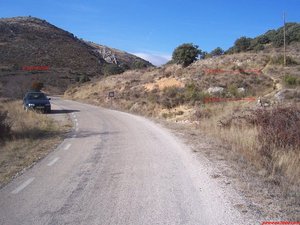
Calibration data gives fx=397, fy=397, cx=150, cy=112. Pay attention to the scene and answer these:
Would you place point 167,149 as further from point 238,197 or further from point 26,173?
point 238,197

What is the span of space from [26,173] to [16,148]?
392 centimetres

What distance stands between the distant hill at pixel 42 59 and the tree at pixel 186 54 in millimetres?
20152

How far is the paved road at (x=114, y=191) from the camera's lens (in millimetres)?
5984

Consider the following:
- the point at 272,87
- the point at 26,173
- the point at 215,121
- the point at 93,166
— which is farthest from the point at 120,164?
the point at 272,87

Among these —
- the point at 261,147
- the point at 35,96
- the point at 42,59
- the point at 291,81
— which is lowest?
the point at 261,147

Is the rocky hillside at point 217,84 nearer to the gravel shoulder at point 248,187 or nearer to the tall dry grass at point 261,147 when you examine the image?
the tall dry grass at point 261,147

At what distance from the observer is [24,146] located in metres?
13.2

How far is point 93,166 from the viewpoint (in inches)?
385

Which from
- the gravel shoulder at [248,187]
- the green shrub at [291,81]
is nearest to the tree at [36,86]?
the green shrub at [291,81]

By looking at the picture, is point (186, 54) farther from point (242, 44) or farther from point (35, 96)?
point (35, 96)

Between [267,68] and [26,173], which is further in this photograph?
[267,68]

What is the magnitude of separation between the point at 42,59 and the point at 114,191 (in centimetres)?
8155

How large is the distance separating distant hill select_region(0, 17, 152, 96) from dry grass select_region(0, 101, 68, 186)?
145 feet

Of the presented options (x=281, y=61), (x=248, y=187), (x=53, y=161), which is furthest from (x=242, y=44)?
(x=248, y=187)
